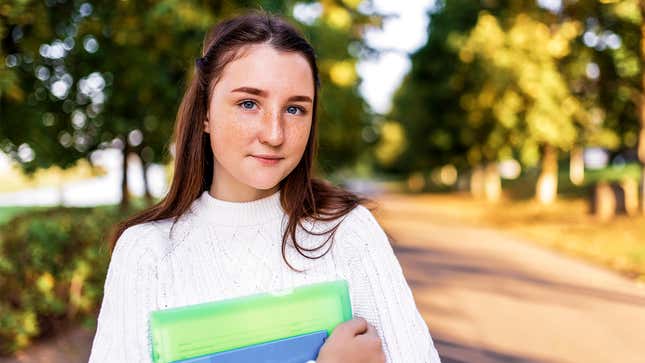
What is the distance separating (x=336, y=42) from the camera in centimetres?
1625

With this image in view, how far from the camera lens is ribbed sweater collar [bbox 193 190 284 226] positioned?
5.82 ft

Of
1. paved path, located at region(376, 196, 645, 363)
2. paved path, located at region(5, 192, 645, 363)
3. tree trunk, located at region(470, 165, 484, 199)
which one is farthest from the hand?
tree trunk, located at region(470, 165, 484, 199)

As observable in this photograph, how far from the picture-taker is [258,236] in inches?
68.7

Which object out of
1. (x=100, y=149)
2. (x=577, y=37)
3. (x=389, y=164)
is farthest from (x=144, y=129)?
(x=389, y=164)

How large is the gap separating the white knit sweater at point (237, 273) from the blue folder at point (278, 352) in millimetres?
150

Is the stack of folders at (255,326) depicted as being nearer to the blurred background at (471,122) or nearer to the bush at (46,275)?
the blurred background at (471,122)

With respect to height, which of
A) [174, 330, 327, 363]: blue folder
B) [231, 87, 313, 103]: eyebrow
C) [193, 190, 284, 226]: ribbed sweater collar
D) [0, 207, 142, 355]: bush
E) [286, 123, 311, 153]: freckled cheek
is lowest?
[0, 207, 142, 355]: bush

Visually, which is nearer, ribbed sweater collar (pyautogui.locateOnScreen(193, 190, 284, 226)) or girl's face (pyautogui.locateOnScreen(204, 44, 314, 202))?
girl's face (pyautogui.locateOnScreen(204, 44, 314, 202))

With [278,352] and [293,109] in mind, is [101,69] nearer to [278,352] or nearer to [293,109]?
[293,109]

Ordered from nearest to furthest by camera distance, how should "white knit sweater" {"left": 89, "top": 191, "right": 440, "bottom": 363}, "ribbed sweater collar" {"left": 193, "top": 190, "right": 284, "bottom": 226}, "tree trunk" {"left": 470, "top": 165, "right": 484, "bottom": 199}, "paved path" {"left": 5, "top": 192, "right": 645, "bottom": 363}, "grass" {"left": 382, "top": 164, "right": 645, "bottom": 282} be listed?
"white knit sweater" {"left": 89, "top": 191, "right": 440, "bottom": 363}
"ribbed sweater collar" {"left": 193, "top": 190, "right": 284, "bottom": 226}
"paved path" {"left": 5, "top": 192, "right": 645, "bottom": 363}
"grass" {"left": 382, "top": 164, "right": 645, "bottom": 282}
"tree trunk" {"left": 470, "top": 165, "right": 484, "bottom": 199}

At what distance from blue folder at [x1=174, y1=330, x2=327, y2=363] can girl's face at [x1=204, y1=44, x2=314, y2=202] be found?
1.31 ft

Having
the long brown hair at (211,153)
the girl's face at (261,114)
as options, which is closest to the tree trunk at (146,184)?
the long brown hair at (211,153)

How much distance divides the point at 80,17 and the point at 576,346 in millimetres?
5740

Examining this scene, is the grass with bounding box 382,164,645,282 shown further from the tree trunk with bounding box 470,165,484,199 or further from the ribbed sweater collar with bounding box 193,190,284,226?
the ribbed sweater collar with bounding box 193,190,284,226
